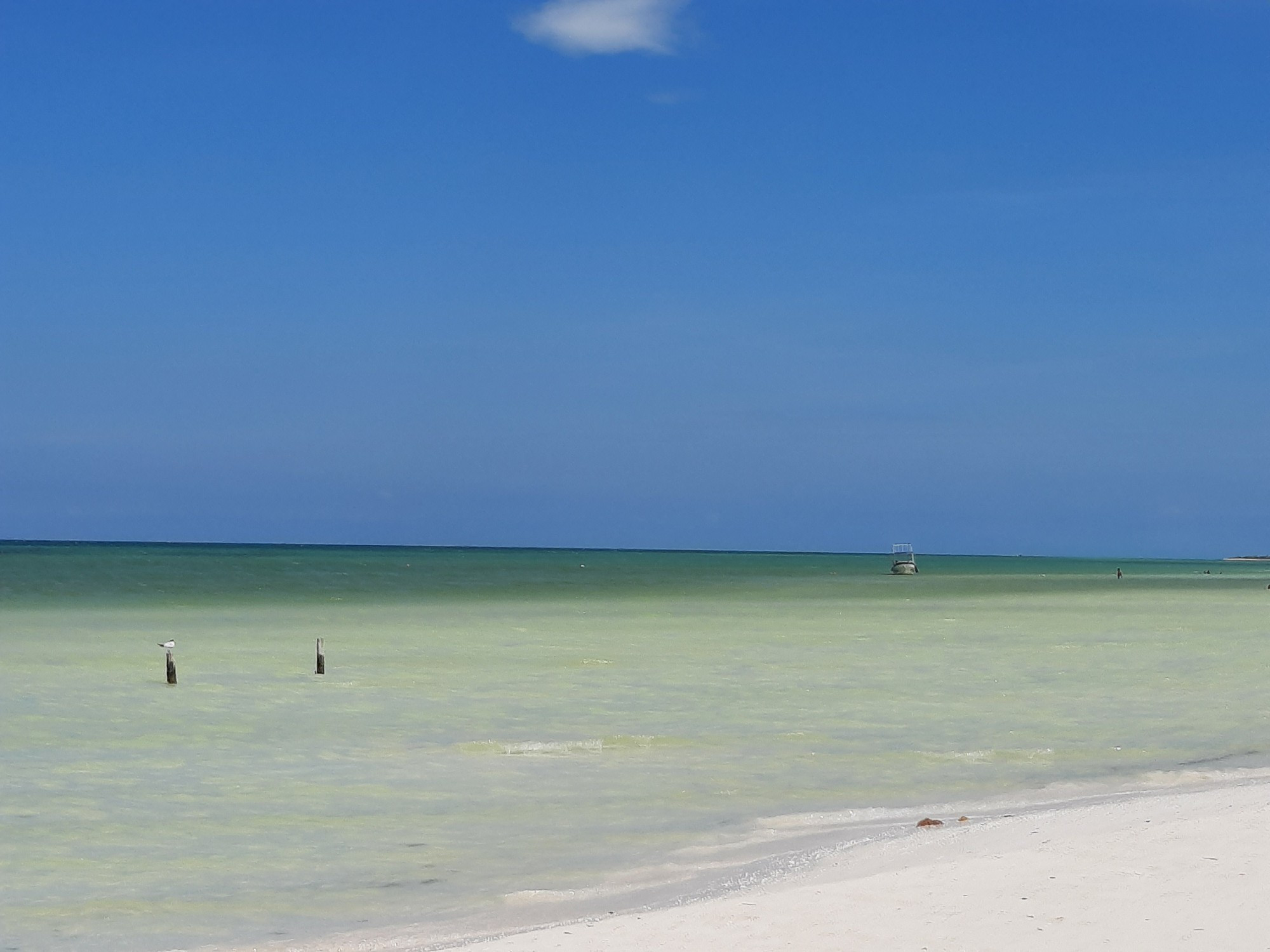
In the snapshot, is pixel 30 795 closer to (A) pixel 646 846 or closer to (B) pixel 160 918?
(B) pixel 160 918

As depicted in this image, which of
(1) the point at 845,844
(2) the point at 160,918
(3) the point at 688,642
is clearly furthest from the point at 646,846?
(3) the point at 688,642

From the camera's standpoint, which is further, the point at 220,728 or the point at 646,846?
the point at 220,728

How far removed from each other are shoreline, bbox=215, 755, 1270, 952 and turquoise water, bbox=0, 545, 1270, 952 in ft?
2.24

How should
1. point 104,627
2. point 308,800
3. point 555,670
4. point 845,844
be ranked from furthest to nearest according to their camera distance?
point 104,627 → point 555,670 → point 308,800 → point 845,844

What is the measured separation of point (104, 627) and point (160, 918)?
138 ft

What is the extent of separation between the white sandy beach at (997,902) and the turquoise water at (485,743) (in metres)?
2.34

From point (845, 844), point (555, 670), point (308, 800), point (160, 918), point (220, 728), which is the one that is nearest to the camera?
point (160, 918)

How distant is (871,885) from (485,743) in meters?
11.7

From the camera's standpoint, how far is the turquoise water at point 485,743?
12859mm

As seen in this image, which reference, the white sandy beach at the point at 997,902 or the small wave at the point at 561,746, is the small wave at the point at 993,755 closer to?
the small wave at the point at 561,746

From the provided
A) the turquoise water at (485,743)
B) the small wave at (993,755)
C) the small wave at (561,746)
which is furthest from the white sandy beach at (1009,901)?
the small wave at (561,746)

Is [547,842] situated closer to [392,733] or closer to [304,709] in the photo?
[392,733]

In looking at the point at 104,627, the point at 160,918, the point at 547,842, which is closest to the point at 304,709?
the point at 547,842

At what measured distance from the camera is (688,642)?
42.8m
